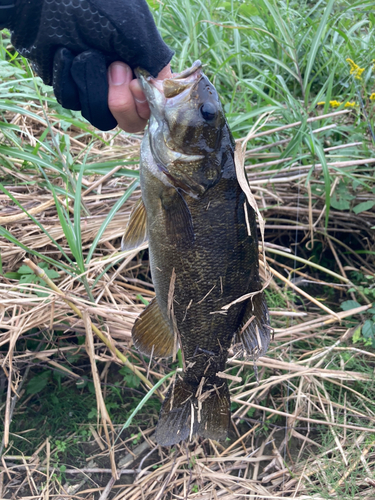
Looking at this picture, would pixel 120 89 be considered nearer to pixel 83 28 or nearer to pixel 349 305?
pixel 83 28

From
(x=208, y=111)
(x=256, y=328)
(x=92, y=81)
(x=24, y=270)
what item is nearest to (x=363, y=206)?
(x=256, y=328)

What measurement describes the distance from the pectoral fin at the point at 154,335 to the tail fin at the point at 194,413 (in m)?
0.19

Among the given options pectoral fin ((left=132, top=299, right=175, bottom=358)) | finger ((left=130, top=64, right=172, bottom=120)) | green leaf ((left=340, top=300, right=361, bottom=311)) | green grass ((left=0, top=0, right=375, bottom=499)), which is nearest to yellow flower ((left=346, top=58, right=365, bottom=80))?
green grass ((left=0, top=0, right=375, bottom=499))

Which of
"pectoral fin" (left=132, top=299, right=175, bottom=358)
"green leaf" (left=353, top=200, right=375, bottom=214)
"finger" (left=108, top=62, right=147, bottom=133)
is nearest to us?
"finger" (left=108, top=62, right=147, bottom=133)

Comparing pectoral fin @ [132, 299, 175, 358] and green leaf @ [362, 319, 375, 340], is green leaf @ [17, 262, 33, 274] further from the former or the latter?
green leaf @ [362, 319, 375, 340]

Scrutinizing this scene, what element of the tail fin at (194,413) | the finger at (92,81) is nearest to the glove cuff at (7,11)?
the finger at (92,81)

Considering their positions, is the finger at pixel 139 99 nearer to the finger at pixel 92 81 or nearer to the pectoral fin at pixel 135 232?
the finger at pixel 92 81

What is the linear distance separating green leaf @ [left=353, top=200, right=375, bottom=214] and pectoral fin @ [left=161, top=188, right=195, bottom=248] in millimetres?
1557

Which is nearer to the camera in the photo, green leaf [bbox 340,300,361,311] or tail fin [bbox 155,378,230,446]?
tail fin [bbox 155,378,230,446]

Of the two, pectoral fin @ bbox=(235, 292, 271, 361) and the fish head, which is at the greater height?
the fish head

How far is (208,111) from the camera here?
150 centimetres

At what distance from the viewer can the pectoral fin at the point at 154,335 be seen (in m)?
1.77

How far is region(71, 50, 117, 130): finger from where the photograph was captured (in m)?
1.44

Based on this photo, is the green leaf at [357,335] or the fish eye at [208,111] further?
the green leaf at [357,335]
